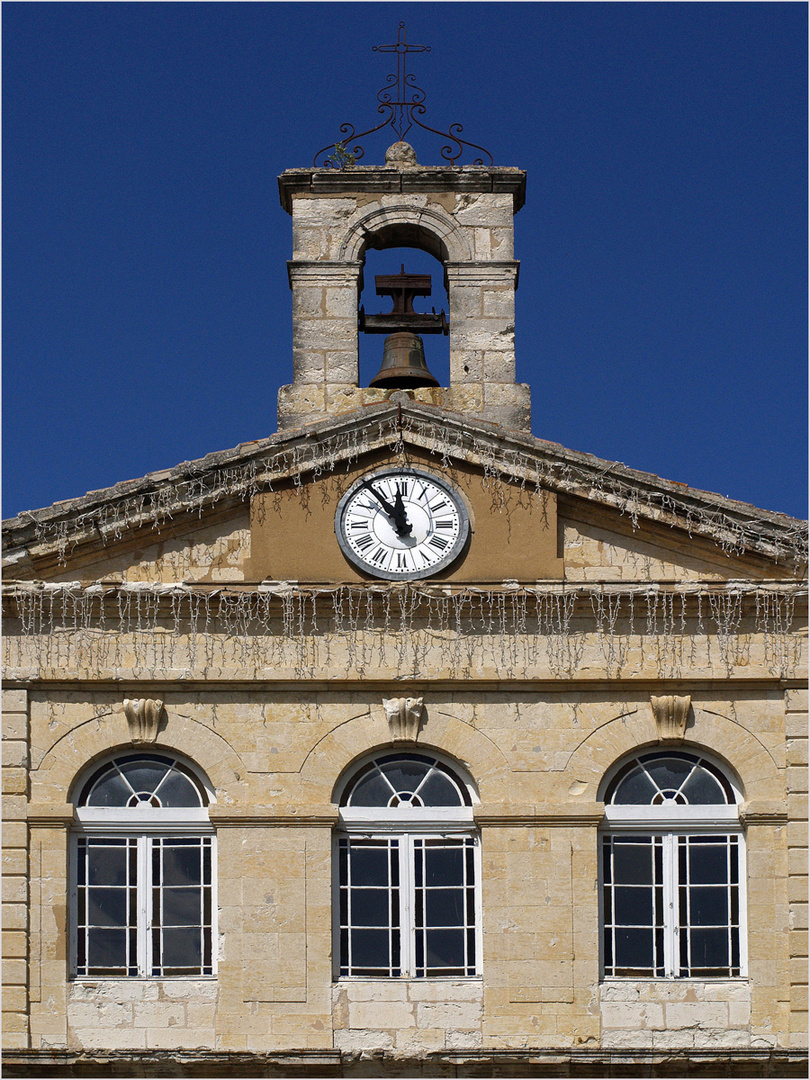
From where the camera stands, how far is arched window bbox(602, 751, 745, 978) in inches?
790

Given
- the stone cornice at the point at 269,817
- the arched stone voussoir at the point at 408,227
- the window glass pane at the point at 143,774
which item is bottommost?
the stone cornice at the point at 269,817

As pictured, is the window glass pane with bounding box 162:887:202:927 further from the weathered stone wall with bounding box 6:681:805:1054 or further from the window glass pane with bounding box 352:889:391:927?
the window glass pane with bounding box 352:889:391:927

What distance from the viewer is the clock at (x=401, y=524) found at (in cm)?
2045

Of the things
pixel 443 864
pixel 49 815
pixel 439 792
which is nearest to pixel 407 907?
pixel 443 864

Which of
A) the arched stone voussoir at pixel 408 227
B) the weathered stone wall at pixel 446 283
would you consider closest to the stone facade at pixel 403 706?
the weathered stone wall at pixel 446 283

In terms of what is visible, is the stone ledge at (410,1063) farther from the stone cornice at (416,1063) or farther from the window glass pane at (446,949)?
the window glass pane at (446,949)

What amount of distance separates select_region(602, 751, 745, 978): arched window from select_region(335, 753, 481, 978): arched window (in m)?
1.34

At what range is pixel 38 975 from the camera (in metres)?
19.7

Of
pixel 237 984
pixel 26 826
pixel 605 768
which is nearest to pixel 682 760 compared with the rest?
pixel 605 768

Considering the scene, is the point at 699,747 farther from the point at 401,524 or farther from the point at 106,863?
the point at 106,863

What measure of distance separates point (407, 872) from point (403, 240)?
7.03m

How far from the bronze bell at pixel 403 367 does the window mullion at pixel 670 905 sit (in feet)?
18.2

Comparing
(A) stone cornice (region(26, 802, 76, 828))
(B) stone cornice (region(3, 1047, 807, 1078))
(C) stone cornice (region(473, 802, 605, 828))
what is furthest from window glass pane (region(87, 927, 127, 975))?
(C) stone cornice (region(473, 802, 605, 828))

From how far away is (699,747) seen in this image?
20.4m
